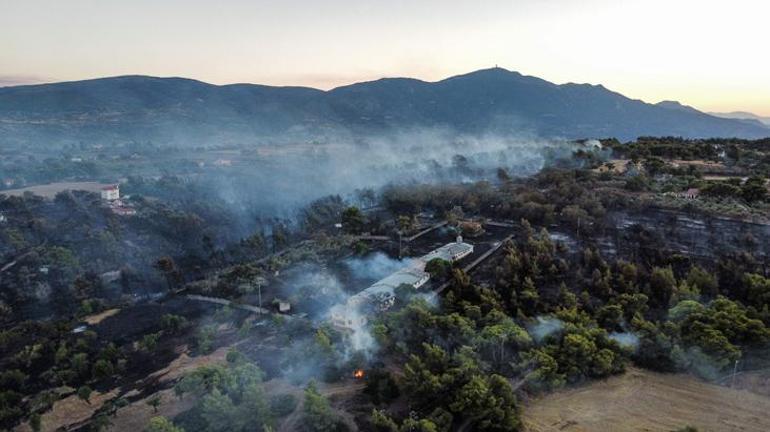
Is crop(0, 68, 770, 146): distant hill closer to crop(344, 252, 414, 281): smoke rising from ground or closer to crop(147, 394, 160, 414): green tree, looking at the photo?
Result: crop(344, 252, 414, 281): smoke rising from ground

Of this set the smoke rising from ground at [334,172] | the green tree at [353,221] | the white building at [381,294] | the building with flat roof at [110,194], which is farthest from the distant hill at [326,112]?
the white building at [381,294]

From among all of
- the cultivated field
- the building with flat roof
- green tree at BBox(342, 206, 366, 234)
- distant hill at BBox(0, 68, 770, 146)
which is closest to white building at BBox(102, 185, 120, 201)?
the building with flat roof

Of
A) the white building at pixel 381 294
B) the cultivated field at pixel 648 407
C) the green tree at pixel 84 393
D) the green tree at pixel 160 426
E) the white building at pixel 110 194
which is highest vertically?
the white building at pixel 110 194

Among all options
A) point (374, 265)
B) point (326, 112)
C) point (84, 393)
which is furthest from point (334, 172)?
point (326, 112)

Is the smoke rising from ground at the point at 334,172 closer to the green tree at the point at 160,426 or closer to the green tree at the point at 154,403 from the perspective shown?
the green tree at the point at 154,403

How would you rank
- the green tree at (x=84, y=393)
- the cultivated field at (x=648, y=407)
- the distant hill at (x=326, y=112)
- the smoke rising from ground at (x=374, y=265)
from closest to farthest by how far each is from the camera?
the cultivated field at (x=648, y=407) < the green tree at (x=84, y=393) < the smoke rising from ground at (x=374, y=265) < the distant hill at (x=326, y=112)

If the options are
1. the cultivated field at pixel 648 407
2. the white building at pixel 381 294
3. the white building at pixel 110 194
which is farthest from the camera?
the white building at pixel 110 194
